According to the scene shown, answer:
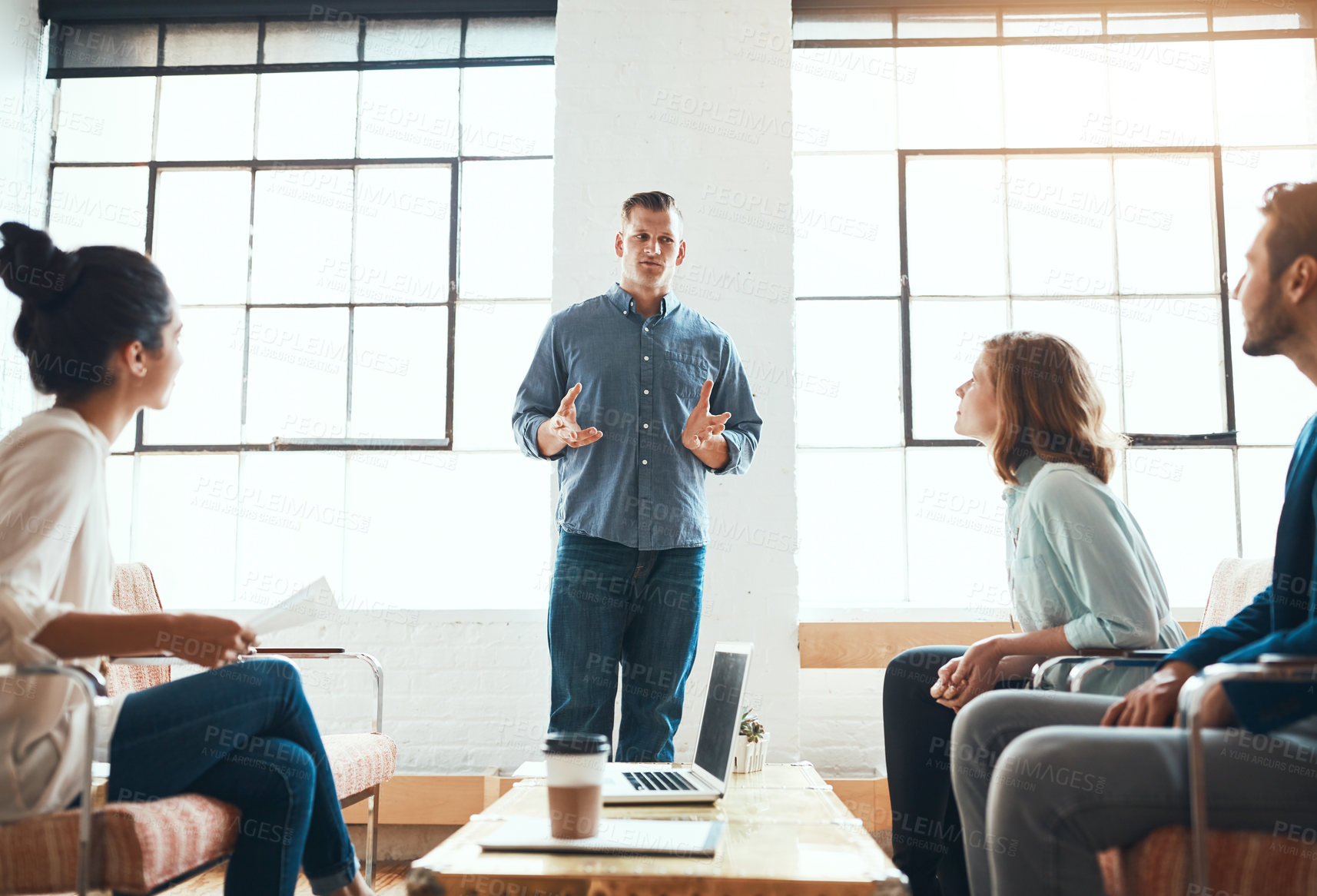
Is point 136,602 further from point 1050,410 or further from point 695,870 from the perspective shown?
point 1050,410

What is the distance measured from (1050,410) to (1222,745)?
35.3 inches

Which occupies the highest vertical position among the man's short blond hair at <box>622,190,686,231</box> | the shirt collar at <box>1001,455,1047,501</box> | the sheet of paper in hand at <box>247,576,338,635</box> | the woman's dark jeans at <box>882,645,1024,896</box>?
the man's short blond hair at <box>622,190,686,231</box>

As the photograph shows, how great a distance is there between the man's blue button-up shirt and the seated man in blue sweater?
1346mm

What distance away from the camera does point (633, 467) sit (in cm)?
265

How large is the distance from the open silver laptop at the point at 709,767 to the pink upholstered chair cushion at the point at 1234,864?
2.16ft

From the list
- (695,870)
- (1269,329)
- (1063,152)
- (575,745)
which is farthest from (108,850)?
(1063,152)

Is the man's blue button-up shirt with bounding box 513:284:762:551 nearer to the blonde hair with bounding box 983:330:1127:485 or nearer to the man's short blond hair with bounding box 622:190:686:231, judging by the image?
the man's short blond hair with bounding box 622:190:686:231

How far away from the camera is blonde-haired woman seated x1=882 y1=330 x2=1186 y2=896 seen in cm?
182

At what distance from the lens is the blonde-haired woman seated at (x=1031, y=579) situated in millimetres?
1824

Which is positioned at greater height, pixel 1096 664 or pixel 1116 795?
pixel 1096 664

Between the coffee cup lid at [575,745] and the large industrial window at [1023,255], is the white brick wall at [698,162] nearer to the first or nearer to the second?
the large industrial window at [1023,255]

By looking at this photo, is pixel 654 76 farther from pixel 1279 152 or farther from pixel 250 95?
pixel 1279 152

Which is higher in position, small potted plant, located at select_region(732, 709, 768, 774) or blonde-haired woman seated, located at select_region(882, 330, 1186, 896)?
blonde-haired woman seated, located at select_region(882, 330, 1186, 896)

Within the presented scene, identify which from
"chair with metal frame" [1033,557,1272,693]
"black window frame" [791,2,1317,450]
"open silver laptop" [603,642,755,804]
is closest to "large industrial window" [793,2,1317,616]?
"black window frame" [791,2,1317,450]
